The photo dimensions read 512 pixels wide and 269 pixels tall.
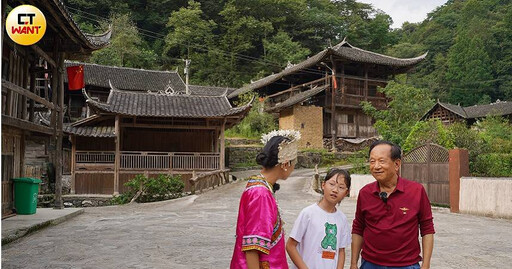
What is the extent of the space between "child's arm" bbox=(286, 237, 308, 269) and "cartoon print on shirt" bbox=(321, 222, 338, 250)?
0.19 m

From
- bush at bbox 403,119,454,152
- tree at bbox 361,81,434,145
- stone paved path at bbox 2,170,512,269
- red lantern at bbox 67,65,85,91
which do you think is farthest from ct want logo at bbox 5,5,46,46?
tree at bbox 361,81,434,145

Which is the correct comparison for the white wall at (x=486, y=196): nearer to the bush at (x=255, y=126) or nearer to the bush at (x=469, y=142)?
the bush at (x=469, y=142)

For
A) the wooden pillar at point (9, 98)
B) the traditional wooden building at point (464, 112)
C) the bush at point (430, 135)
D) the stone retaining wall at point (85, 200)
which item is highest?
the traditional wooden building at point (464, 112)

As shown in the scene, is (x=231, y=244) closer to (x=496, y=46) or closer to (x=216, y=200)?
(x=216, y=200)

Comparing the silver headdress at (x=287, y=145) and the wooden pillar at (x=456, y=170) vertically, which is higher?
the silver headdress at (x=287, y=145)

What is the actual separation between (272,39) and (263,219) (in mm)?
48662

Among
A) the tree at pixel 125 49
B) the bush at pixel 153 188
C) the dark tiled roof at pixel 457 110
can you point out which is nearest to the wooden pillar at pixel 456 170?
the bush at pixel 153 188

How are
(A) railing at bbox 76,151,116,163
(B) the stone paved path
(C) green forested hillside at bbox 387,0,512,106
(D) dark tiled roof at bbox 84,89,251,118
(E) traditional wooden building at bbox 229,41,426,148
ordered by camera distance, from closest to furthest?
(B) the stone paved path → (D) dark tiled roof at bbox 84,89,251,118 → (A) railing at bbox 76,151,116,163 → (E) traditional wooden building at bbox 229,41,426,148 → (C) green forested hillside at bbox 387,0,512,106

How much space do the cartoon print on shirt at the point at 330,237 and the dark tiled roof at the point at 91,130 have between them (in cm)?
1826

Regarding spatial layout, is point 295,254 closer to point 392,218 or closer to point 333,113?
point 392,218

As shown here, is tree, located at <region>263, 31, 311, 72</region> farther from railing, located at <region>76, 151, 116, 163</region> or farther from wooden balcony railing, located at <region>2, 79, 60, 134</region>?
wooden balcony railing, located at <region>2, 79, 60, 134</region>

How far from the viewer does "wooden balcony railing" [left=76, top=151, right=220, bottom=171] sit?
67.1 ft

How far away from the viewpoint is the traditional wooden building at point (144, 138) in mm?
20250

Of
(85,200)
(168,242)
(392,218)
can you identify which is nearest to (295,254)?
(392,218)
